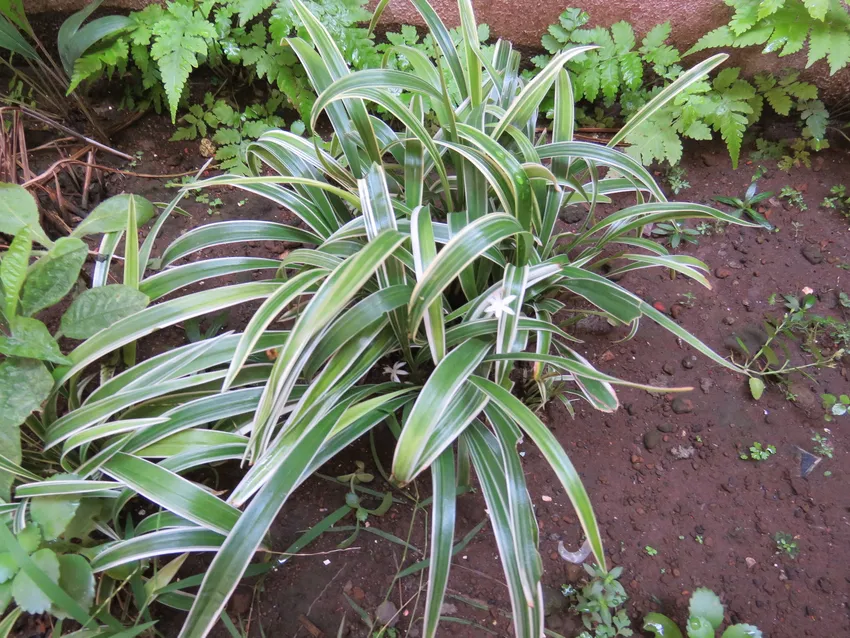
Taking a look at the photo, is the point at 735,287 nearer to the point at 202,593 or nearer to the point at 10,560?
the point at 202,593

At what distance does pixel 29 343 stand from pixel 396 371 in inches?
29.5

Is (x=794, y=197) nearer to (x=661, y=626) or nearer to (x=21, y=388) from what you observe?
(x=661, y=626)

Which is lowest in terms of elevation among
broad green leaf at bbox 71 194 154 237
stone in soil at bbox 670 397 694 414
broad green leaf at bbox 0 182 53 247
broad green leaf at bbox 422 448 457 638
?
stone in soil at bbox 670 397 694 414

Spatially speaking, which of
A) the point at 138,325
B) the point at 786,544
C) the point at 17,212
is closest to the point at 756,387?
the point at 786,544

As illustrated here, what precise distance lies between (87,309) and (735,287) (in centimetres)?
183

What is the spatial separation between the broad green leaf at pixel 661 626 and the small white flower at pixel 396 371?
2.40ft

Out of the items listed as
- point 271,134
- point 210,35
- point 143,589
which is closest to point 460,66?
point 271,134

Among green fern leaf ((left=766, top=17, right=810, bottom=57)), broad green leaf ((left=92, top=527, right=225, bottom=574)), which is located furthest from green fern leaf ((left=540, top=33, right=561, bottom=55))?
broad green leaf ((left=92, top=527, right=225, bottom=574))

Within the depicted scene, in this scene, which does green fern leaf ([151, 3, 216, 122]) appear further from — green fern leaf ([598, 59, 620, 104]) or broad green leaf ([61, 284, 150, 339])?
green fern leaf ([598, 59, 620, 104])

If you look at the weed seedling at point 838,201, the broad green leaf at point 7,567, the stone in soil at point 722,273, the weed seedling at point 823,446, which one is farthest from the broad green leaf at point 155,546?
the weed seedling at point 838,201

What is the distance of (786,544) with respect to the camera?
120 cm

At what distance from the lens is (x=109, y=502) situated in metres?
1.03

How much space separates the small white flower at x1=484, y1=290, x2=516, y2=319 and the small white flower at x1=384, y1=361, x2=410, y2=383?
0.97 ft

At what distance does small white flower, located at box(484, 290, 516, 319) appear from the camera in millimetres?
996
